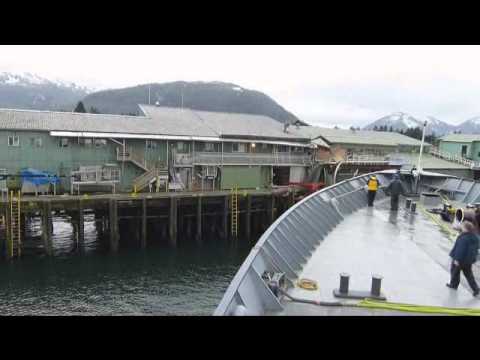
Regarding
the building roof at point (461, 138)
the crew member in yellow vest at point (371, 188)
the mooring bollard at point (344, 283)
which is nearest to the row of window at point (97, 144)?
the crew member in yellow vest at point (371, 188)

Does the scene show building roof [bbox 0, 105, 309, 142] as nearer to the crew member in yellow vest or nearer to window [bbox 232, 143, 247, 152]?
window [bbox 232, 143, 247, 152]

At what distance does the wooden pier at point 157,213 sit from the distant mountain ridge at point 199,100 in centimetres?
9864

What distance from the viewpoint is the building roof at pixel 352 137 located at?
148 feet

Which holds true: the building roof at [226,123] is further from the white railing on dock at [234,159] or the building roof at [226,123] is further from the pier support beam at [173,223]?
the pier support beam at [173,223]

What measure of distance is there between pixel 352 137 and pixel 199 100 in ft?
344

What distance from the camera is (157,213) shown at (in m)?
30.2

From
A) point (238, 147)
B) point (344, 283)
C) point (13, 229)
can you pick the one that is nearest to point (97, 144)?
point (13, 229)

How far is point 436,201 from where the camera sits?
15.0 meters

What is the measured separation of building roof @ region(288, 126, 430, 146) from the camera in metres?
45.2

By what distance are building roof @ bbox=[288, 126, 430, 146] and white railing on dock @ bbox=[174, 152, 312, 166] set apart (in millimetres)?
6677

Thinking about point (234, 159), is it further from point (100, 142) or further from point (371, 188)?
point (371, 188)
